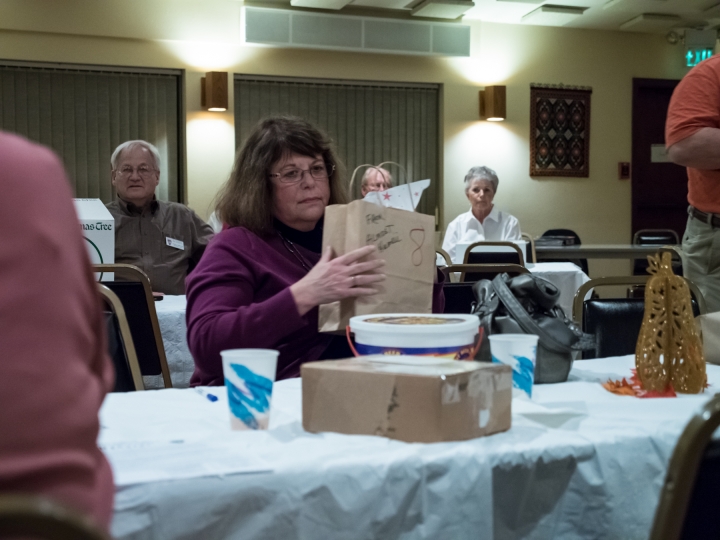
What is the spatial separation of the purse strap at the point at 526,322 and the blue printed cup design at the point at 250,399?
1.84 ft

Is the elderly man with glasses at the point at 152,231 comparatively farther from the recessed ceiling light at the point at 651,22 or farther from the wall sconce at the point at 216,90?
the recessed ceiling light at the point at 651,22

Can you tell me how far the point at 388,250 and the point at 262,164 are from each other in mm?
509

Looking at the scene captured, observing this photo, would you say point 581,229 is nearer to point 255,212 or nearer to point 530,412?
point 255,212

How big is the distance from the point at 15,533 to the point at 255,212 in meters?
1.45

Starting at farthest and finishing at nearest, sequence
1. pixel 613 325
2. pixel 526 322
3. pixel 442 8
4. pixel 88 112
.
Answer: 1. pixel 442 8
2. pixel 88 112
3. pixel 613 325
4. pixel 526 322

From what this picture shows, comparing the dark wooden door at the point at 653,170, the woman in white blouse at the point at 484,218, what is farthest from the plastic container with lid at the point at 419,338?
the dark wooden door at the point at 653,170

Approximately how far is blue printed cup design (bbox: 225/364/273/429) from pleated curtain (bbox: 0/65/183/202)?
635cm

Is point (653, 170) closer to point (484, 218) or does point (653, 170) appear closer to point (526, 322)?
point (484, 218)

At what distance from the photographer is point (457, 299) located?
241cm

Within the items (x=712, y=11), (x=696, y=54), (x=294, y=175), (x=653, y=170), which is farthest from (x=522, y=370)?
(x=696, y=54)

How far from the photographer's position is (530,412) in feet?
4.10

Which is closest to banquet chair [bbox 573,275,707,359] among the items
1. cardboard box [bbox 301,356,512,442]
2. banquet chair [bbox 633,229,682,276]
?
cardboard box [bbox 301,356,512,442]

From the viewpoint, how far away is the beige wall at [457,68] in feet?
23.4

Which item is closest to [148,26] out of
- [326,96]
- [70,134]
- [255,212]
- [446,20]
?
[70,134]
